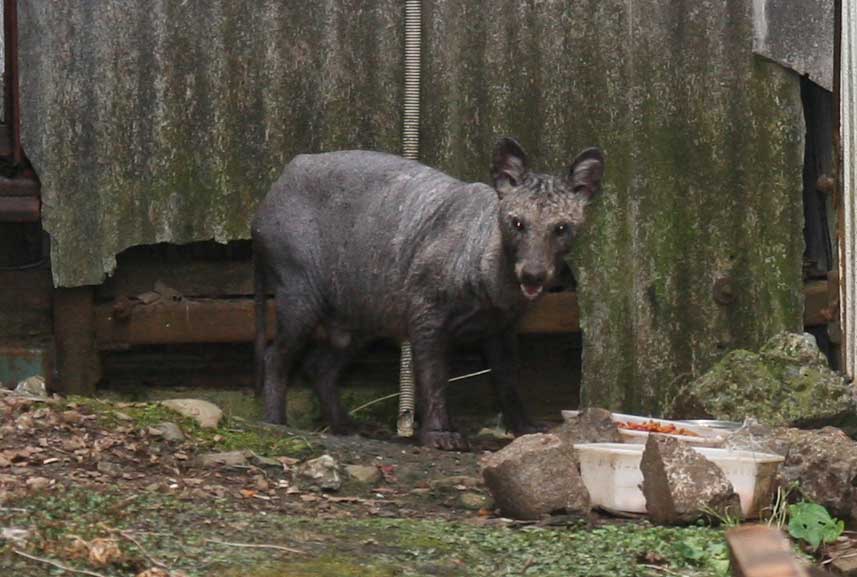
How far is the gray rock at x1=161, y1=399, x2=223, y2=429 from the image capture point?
25.8 feet

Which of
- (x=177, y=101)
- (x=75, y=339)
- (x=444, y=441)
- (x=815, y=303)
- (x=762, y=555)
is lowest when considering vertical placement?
(x=444, y=441)

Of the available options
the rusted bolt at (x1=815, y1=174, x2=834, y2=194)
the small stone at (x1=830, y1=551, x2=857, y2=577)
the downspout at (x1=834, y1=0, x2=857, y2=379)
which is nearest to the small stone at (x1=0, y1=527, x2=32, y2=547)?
Answer: the small stone at (x1=830, y1=551, x2=857, y2=577)

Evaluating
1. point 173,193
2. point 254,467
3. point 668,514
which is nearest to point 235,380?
point 173,193

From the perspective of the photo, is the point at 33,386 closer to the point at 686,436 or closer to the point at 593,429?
the point at 593,429

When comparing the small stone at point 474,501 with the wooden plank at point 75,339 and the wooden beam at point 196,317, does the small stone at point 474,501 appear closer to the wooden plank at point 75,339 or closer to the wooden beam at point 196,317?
the wooden beam at point 196,317

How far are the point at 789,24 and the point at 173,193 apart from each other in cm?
343

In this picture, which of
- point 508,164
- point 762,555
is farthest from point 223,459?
point 762,555

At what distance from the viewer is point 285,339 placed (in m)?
9.39

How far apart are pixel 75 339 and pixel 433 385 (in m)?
2.09

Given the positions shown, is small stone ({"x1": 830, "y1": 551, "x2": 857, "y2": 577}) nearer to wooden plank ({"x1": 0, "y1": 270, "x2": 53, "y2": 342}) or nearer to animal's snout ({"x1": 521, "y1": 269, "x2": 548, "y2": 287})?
animal's snout ({"x1": 521, "y1": 269, "x2": 548, "y2": 287})

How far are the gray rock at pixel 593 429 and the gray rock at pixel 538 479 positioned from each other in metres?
0.72

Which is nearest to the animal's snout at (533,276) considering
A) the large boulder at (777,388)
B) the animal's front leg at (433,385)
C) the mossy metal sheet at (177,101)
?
the animal's front leg at (433,385)

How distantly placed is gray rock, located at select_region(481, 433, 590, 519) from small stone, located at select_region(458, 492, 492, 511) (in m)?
0.44

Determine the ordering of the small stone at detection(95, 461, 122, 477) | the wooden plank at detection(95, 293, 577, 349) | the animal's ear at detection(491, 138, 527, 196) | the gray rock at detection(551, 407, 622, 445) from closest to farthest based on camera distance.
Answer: the small stone at detection(95, 461, 122, 477)
the gray rock at detection(551, 407, 622, 445)
the animal's ear at detection(491, 138, 527, 196)
the wooden plank at detection(95, 293, 577, 349)
